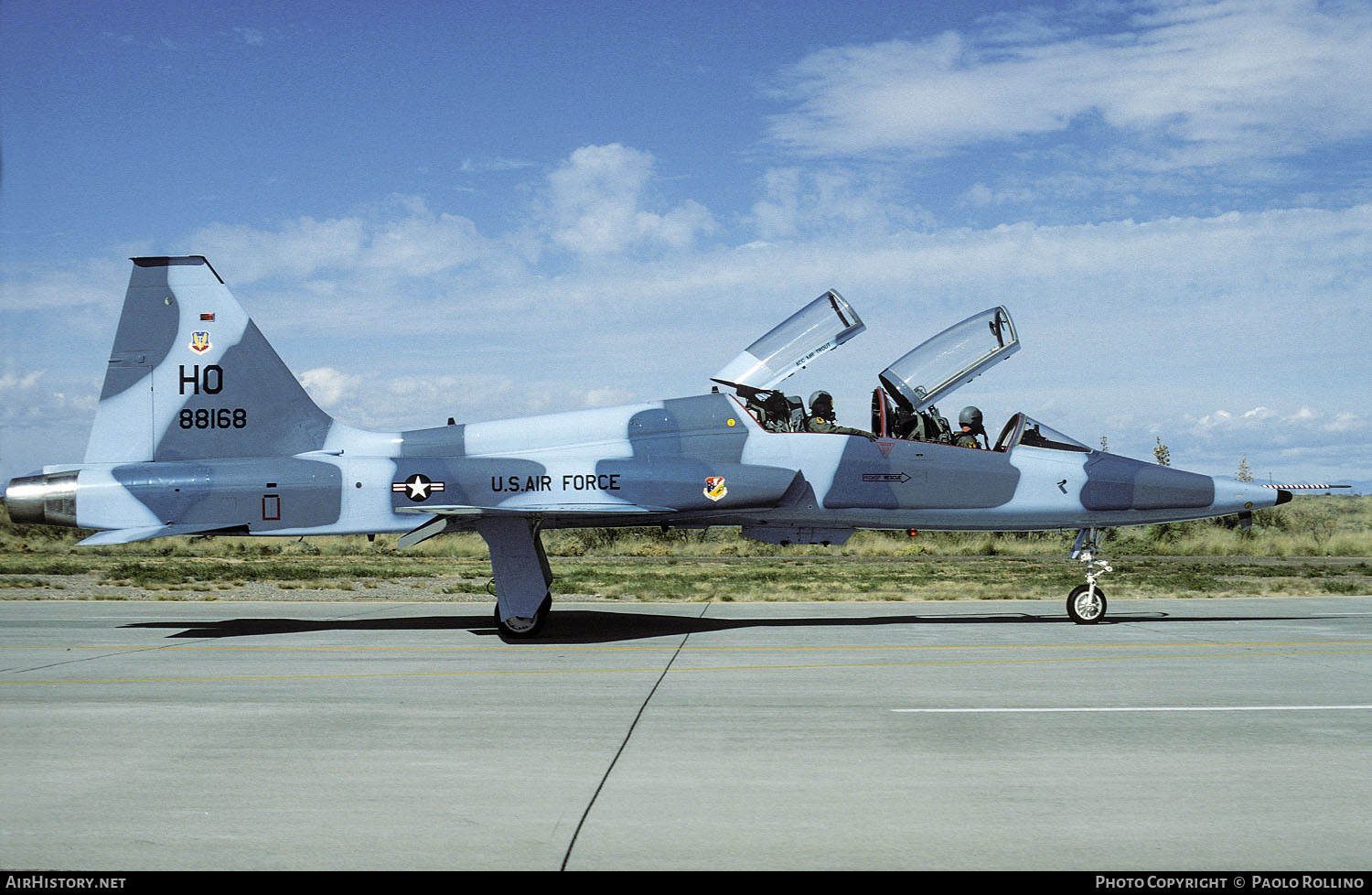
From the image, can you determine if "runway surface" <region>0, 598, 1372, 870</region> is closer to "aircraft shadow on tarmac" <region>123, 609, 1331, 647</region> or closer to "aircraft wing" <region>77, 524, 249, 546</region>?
"aircraft shadow on tarmac" <region>123, 609, 1331, 647</region>

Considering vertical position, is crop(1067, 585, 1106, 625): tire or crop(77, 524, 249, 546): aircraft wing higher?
crop(77, 524, 249, 546): aircraft wing

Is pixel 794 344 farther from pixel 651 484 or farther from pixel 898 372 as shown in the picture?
pixel 651 484

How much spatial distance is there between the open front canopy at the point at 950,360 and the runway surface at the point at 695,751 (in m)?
3.26

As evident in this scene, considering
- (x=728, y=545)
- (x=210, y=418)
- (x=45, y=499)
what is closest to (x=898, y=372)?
(x=210, y=418)

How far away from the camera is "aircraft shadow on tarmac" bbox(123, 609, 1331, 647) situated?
14.5 meters

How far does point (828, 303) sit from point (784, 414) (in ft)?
5.42

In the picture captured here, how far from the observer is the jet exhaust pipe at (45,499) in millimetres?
13898

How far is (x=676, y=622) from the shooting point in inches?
607

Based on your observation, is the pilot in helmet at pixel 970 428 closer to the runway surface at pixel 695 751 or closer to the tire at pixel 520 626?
the runway surface at pixel 695 751

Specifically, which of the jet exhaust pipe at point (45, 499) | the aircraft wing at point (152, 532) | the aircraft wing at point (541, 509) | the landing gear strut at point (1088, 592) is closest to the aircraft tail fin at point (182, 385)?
the jet exhaust pipe at point (45, 499)

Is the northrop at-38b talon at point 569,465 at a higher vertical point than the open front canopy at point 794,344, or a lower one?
lower

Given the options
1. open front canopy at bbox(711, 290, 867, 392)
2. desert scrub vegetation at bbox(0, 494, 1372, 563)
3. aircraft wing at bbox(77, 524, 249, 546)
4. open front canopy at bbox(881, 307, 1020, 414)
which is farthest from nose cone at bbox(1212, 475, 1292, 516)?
desert scrub vegetation at bbox(0, 494, 1372, 563)

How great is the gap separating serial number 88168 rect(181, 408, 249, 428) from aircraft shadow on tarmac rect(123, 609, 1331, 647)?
2.83m
